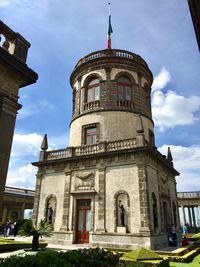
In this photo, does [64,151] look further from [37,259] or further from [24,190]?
[24,190]

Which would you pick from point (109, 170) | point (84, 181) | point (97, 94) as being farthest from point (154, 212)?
A: point (97, 94)

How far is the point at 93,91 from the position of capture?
77.7 feet

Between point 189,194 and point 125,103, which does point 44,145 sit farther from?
point 189,194

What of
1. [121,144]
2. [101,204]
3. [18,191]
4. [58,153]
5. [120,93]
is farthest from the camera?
[18,191]

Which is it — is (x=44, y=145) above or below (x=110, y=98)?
below

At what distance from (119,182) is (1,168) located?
13.0 metres

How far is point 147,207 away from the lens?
1617cm

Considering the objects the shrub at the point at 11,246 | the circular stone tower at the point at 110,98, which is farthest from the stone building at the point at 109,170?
the shrub at the point at 11,246

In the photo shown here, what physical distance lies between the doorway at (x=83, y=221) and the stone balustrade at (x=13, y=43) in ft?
47.5

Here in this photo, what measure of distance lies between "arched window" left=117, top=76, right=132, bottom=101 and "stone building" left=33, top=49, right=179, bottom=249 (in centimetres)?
10

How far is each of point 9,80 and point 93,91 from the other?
57.4 feet

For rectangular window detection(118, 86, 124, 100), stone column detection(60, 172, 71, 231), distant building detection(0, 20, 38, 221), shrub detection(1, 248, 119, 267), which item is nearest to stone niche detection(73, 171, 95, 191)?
stone column detection(60, 172, 71, 231)

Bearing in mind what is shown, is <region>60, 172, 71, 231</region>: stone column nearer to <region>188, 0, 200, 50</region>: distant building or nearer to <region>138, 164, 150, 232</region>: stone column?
<region>138, 164, 150, 232</region>: stone column

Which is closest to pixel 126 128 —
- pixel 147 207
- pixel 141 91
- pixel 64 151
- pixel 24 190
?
pixel 141 91
